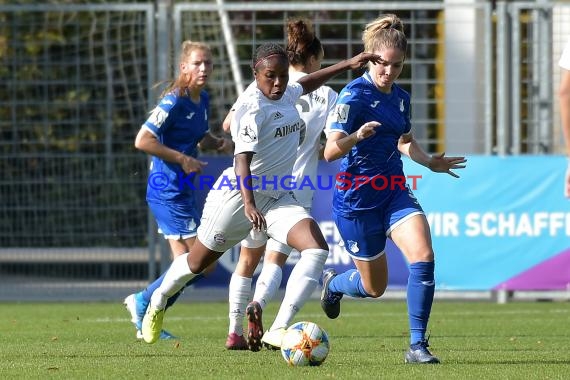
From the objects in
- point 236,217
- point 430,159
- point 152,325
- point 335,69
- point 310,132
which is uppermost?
point 335,69

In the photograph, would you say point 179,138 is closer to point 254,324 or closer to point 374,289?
point 374,289

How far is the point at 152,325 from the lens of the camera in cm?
855

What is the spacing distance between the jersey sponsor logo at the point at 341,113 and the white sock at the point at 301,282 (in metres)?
0.80

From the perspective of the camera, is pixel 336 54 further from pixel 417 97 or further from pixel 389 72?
pixel 389 72

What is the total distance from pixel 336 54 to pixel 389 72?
6.70 meters

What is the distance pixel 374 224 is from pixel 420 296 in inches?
25.7

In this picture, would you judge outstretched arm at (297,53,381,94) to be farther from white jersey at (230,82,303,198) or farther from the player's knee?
the player's knee

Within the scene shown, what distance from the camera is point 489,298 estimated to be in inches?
553

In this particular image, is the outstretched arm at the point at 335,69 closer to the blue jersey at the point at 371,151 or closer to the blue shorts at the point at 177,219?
the blue jersey at the point at 371,151

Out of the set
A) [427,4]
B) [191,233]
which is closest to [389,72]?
[191,233]

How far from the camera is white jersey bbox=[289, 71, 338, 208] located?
9242 mm

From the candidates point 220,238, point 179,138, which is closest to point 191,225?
point 179,138

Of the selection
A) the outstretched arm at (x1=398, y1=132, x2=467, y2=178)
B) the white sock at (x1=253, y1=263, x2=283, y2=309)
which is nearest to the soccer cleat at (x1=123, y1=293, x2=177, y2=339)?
the white sock at (x1=253, y1=263, x2=283, y2=309)

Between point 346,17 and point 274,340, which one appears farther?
point 346,17
